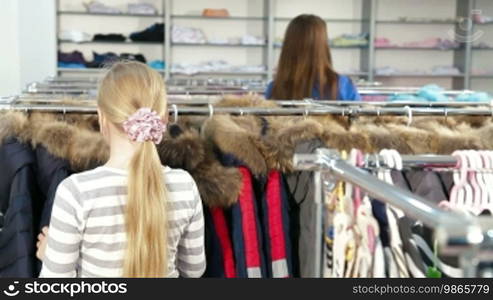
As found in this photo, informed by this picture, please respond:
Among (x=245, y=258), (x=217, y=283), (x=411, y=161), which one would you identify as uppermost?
(x=411, y=161)

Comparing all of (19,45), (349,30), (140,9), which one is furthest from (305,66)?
(349,30)

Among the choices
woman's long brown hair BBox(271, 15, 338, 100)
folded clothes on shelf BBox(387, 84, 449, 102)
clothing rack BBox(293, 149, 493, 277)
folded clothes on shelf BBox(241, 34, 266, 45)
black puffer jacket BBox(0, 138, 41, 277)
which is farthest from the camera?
folded clothes on shelf BBox(241, 34, 266, 45)

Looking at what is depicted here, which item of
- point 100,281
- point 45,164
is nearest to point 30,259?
point 45,164

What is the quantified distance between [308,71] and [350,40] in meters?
3.77

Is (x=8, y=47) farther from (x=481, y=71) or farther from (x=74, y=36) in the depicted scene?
(x=481, y=71)

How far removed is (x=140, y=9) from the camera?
20.3 feet

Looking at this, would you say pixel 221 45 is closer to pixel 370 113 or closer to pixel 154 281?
pixel 370 113

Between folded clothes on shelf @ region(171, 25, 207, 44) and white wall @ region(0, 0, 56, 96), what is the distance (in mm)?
1792

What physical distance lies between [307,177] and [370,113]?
338 mm

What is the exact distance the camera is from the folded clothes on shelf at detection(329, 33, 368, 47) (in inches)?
255

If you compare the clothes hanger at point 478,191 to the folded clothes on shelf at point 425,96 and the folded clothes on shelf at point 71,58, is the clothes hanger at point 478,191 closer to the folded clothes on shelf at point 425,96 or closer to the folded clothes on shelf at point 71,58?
the folded clothes on shelf at point 425,96

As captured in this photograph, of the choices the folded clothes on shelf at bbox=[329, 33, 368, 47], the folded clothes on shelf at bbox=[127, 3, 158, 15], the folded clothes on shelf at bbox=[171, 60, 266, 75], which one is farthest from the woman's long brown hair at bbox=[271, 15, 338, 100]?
the folded clothes on shelf at bbox=[329, 33, 368, 47]

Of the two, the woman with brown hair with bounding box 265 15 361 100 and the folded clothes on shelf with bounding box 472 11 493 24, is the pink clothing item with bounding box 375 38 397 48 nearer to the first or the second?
the folded clothes on shelf with bounding box 472 11 493 24

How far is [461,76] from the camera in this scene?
6738 millimetres
